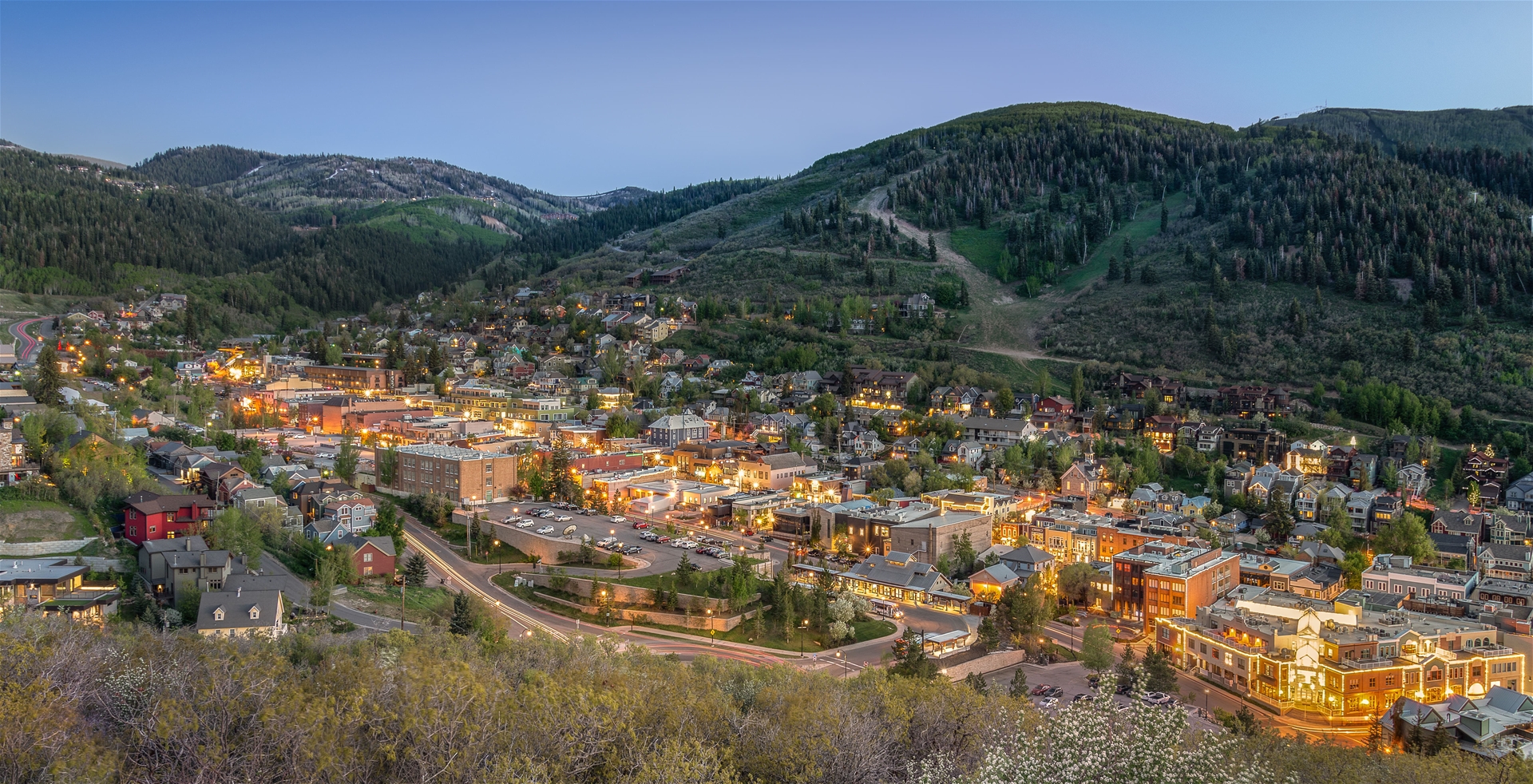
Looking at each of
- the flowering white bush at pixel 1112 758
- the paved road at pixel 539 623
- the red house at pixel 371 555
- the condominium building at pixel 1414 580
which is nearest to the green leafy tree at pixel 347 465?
the paved road at pixel 539 623

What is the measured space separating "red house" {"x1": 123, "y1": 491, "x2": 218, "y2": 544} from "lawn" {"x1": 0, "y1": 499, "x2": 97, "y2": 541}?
80 cm

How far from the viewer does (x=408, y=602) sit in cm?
2341

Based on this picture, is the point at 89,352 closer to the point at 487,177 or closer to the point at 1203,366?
the point at 1203,366

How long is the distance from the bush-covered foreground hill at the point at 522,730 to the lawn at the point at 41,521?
9.34m

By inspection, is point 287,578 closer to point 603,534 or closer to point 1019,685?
point 603,534

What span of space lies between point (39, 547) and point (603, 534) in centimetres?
1417

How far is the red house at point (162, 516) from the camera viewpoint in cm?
2333

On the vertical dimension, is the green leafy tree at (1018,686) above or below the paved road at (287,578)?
below

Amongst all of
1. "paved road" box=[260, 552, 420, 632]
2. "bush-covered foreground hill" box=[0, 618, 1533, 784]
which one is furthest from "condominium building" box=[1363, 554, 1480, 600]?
"paved road" box=[260, 552, 420, 632]

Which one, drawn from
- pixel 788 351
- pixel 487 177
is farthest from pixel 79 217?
pixel 487 177

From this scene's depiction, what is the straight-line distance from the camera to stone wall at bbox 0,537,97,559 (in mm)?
20609

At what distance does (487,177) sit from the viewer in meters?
187

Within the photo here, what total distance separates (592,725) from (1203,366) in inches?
1688

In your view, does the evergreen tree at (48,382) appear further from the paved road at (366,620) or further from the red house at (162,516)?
the paved road at (366,620)
